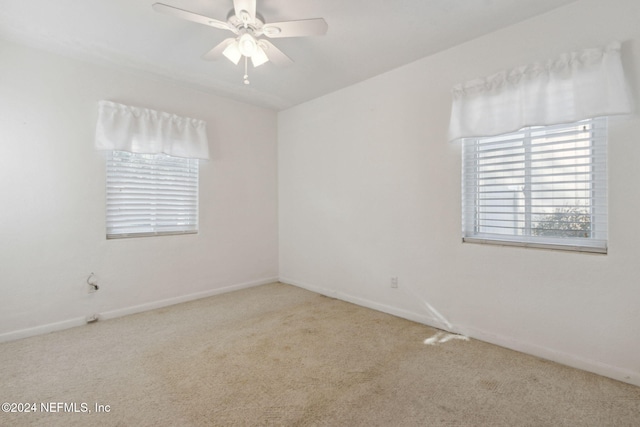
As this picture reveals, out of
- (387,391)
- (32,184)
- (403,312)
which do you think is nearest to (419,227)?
(403,312)

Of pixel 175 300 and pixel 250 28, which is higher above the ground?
pixel 250 28

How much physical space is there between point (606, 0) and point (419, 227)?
1982mm

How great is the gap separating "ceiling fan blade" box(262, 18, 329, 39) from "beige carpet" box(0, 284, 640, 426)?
222 centimetres

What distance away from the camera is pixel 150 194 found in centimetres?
325

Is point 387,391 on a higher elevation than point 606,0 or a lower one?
lower

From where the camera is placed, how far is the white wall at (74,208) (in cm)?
251

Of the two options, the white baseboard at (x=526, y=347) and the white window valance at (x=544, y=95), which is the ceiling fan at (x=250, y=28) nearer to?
the white window valance at (x=544, y=95)

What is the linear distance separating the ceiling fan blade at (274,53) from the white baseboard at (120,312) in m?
2.75

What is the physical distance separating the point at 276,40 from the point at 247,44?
22.6 inches

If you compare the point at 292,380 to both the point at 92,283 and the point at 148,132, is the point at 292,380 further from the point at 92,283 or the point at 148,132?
the point at 148,132

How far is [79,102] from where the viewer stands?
2.79 meters

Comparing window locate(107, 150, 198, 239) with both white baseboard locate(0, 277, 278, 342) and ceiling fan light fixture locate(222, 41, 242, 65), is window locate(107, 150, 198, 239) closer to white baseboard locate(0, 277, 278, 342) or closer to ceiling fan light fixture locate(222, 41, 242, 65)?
white baseboard locate(0, 277, 278, 342)

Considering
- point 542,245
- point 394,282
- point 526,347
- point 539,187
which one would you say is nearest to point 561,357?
point 526,347

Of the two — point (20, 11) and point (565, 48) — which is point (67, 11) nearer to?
point (20, 11)
